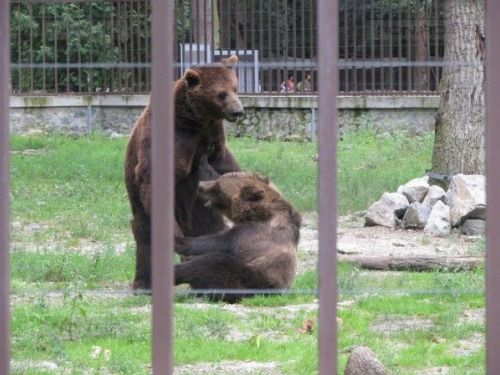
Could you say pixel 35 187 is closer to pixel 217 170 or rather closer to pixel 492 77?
pixel 217 170

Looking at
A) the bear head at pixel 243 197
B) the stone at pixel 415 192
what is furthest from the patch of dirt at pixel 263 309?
the stone at pixel 415 192

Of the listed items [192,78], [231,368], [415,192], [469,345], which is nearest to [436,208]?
[415,192]

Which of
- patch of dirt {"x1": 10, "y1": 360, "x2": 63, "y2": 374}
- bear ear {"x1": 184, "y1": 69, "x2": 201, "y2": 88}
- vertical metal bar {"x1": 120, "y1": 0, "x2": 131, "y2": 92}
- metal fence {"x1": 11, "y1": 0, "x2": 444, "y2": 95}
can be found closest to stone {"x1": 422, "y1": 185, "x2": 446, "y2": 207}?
bear ear {"x1": 184, "y1": 69, "x2": 201, "y2": 88}

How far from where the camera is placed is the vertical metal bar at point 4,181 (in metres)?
2.17

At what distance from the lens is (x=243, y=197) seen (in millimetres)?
7145

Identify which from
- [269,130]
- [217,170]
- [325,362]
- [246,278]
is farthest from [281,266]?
[269,130]

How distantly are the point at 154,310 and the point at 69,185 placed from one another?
395 inches

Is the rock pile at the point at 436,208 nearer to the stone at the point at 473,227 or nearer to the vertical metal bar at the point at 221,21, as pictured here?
the stone at the point at 473,227

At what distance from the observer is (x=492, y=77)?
2.21m

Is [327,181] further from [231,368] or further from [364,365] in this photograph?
[231,368]

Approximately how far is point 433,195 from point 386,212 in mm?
632

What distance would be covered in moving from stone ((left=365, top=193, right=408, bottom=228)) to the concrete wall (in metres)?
6.19

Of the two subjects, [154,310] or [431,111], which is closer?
[154,310]

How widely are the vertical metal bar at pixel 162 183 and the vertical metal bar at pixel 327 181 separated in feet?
0.95
